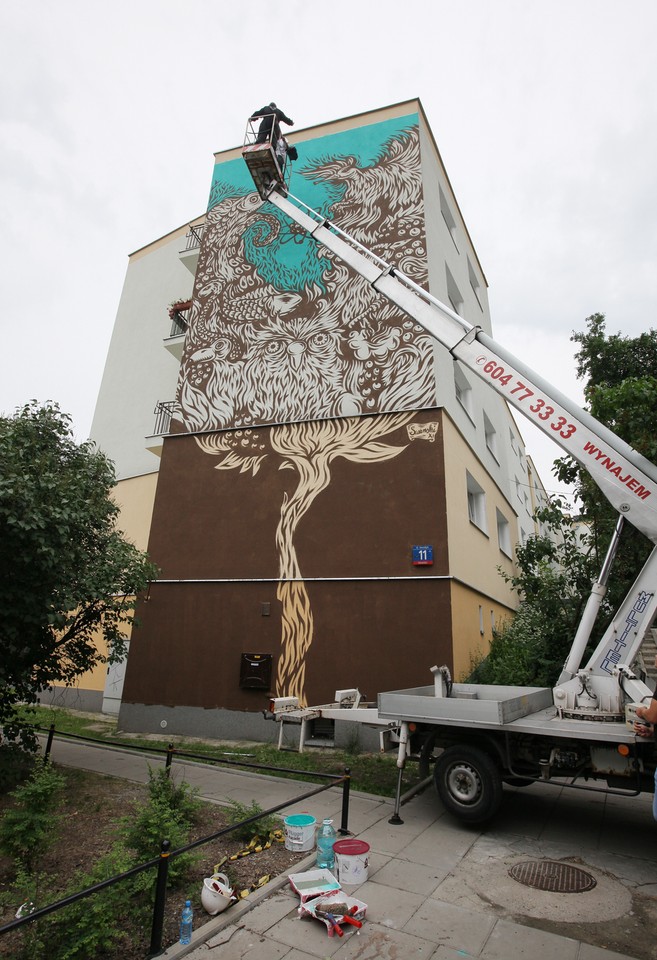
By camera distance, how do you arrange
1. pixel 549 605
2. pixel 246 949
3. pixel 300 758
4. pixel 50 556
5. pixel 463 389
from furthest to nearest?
pixel 463 389, pixel 549 605, pixel 300 758, pixel 50 556, pixel 246 949

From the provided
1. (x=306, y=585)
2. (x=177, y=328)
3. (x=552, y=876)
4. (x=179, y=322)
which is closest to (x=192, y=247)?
(x=179, y=322)

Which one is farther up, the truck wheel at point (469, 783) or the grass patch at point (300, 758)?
the truck wheel at point (469, 783)

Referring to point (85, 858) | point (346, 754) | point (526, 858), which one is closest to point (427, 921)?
point (526, 858)

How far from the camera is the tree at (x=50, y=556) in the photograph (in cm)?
661

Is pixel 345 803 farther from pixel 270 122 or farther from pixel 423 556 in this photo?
pixel 270 122

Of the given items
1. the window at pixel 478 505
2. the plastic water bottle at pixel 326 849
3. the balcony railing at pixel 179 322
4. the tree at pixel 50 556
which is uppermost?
the balcony railing at pixel 179 322

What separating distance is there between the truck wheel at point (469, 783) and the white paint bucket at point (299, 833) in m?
1.79

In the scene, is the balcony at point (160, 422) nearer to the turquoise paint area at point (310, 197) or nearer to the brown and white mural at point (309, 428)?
the brown and white mural at point (309, 428)

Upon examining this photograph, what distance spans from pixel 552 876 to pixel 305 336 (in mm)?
11938

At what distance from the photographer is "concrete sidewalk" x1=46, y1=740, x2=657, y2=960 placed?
3.90 meters

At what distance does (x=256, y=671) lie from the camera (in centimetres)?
1147

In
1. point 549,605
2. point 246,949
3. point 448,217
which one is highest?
point 448,217

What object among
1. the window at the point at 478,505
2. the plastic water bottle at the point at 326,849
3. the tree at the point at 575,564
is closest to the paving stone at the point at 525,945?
the plastic water bottle at the point at 326,849

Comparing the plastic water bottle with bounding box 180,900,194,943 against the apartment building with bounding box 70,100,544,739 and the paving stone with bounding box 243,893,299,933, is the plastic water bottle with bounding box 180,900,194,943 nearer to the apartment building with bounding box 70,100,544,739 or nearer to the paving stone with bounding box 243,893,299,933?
the paving stone with bounding box 243,893,299,933
